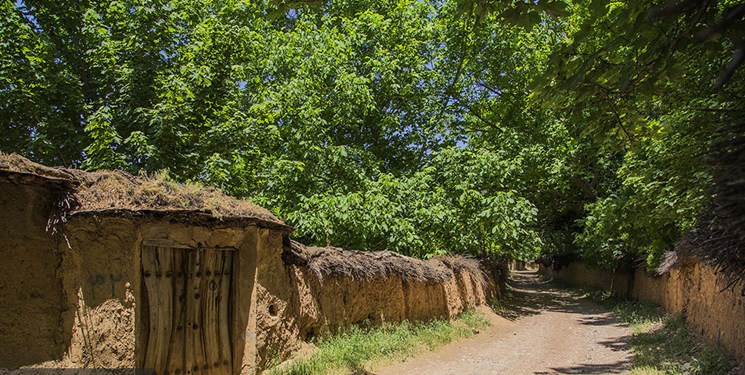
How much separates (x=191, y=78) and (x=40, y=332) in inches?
336

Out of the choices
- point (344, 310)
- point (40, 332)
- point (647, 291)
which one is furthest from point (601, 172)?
point (40, 332)

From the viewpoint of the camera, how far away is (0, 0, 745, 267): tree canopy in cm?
1159

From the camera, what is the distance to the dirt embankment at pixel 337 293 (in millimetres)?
7914

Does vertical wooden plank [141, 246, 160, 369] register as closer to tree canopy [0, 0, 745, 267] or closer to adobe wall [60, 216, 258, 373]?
adobe wall [60, 216, 258, 373]

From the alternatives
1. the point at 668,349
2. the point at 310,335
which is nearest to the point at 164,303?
the point at 310,335

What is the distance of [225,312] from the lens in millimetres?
7383

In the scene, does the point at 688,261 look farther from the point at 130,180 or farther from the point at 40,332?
the point at 40,332

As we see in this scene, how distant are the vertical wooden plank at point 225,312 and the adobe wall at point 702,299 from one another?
6521 millimetres

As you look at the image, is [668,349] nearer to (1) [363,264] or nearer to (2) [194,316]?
(1) [363,264]

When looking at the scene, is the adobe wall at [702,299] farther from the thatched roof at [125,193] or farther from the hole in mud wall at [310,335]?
the hole in mud wall at [310,335]

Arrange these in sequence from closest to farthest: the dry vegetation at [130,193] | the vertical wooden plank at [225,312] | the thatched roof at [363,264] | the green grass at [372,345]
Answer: the dry vegetation at [130,193], the vertical wooden plank at [225,312], the green grass at [372,345], the thatched roof at [363,264]

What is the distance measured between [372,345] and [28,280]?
6190mm

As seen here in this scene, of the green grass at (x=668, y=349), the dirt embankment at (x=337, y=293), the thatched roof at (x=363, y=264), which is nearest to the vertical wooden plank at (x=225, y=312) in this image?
the dirt embankment at (x=337, y=293)

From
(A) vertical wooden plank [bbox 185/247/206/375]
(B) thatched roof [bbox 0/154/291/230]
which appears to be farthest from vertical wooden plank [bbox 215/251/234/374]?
(B) thatched roof [bbox 0/154/291/230]
